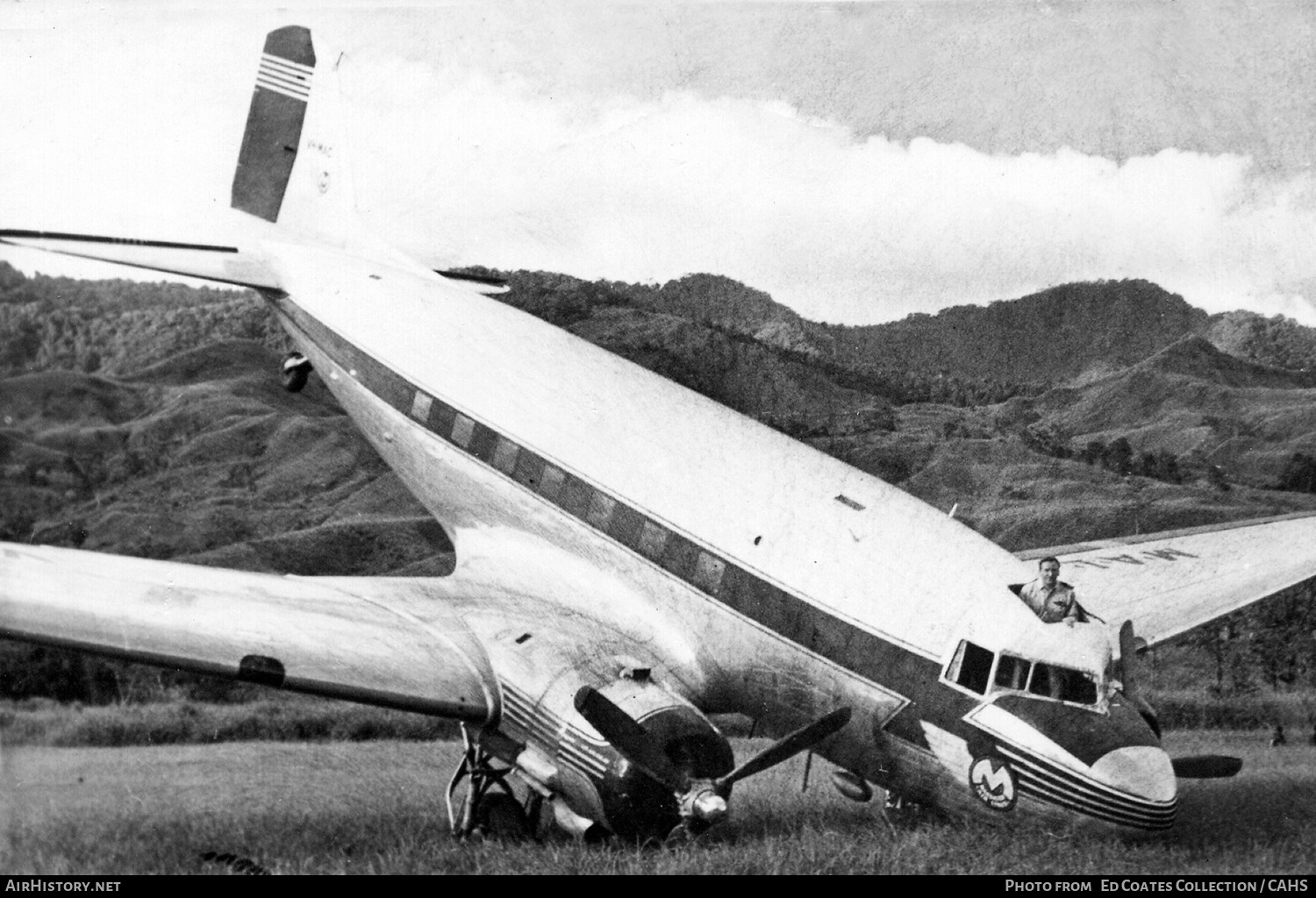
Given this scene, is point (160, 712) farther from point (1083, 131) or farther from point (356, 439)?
point (1083, 131)

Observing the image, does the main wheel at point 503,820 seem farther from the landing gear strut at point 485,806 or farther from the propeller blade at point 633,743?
the propeller blade at point 633,743

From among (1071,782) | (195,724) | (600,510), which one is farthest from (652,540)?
(195,724)

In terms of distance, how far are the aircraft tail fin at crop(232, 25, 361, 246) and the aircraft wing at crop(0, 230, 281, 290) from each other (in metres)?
0.48

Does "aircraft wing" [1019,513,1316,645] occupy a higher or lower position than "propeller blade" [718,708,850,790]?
higher

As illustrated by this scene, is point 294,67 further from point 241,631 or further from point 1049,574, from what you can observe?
point 1049,574

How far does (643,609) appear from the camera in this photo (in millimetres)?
6152

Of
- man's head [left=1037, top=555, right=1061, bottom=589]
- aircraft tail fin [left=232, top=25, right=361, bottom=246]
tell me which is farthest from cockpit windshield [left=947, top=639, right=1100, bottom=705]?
aircraft tail fin [left=232, top=25, right=361, bottom=246]

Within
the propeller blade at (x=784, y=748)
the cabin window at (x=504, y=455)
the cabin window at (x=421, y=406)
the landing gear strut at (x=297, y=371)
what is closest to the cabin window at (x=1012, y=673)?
the propeller blade at (x=784, y=748)

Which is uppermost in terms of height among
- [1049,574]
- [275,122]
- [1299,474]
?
[275,122]

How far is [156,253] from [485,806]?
3.70m

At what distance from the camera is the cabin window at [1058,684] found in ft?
18.2

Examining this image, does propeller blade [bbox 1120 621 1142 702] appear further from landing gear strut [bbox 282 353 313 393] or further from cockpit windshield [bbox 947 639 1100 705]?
landing gear strut [bbox 282 353 313 393]

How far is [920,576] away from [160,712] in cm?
438

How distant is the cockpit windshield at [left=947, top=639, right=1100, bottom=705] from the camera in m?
5.56
